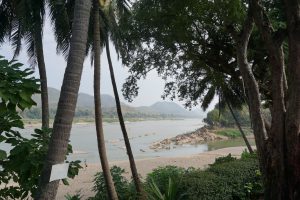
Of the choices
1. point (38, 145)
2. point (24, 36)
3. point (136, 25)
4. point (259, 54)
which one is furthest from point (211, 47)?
point (38, 145)

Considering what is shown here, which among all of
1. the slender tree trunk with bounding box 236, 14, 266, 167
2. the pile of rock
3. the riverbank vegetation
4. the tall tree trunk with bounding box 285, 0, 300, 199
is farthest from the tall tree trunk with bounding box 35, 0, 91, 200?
the pile of rock

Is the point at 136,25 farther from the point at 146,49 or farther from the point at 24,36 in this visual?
the point at 24,36

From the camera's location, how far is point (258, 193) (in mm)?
9570

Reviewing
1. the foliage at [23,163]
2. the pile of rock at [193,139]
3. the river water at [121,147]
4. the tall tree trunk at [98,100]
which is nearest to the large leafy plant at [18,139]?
the foliage at [23,163]

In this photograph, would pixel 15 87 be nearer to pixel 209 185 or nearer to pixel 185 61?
pixel 209 185

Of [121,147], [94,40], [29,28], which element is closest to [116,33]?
[94,40]

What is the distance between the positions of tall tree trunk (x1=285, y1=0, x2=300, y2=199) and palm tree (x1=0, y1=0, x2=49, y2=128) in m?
6.90

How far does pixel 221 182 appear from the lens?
29.1 feet

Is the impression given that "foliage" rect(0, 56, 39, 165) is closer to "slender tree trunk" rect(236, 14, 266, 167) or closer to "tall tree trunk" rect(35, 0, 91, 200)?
"tall tree trunk" rect(35, 0, 91, 200)

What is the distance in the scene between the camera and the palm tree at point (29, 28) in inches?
467

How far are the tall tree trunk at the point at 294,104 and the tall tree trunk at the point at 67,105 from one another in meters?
4.58

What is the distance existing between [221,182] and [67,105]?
5759 millimetres

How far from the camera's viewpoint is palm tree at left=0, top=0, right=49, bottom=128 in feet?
38.9

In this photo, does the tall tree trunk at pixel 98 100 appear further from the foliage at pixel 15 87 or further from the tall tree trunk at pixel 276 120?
the foliage at pixel 15 87
